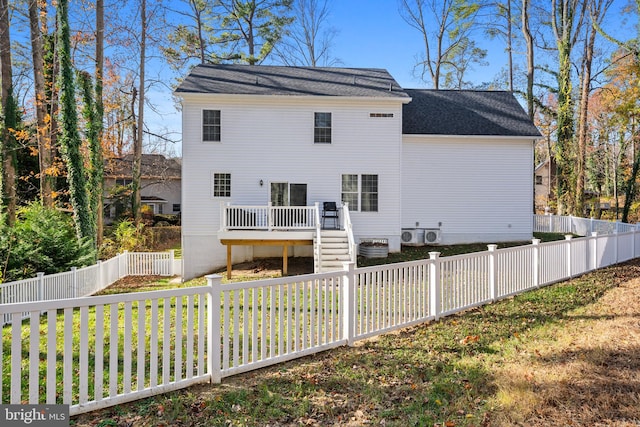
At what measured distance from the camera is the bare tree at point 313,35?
86.3 ft

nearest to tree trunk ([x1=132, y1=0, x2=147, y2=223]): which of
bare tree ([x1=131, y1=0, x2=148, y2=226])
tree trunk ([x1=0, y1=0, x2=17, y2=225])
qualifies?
bare tree ([x1=131, y1=0, x2=148, y2=226])

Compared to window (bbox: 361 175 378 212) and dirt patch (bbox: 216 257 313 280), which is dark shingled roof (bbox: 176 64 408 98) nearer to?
window (bbox: 361 175 378 212)

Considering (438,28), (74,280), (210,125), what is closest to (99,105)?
(210,125)

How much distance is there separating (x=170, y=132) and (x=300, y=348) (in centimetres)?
2154

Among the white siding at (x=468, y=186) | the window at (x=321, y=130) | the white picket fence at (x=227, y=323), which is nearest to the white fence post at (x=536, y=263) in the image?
the white picket fence at (x=227, y=323)

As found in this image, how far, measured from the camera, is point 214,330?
159 inches

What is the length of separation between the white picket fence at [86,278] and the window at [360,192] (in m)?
7.35

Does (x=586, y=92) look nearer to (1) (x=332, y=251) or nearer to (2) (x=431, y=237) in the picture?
(2) (x=431, y=237)

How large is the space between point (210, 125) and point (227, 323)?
11.1 m

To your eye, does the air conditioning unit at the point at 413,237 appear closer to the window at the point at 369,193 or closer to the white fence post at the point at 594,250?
the window at the point at 369,193

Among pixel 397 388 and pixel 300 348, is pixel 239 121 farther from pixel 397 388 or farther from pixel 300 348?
→ pixel 397 388

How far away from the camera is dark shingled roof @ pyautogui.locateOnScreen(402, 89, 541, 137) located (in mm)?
15864

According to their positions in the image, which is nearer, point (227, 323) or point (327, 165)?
point (227, 323)

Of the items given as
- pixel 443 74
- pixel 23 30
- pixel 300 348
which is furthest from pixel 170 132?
pixel 300 348
